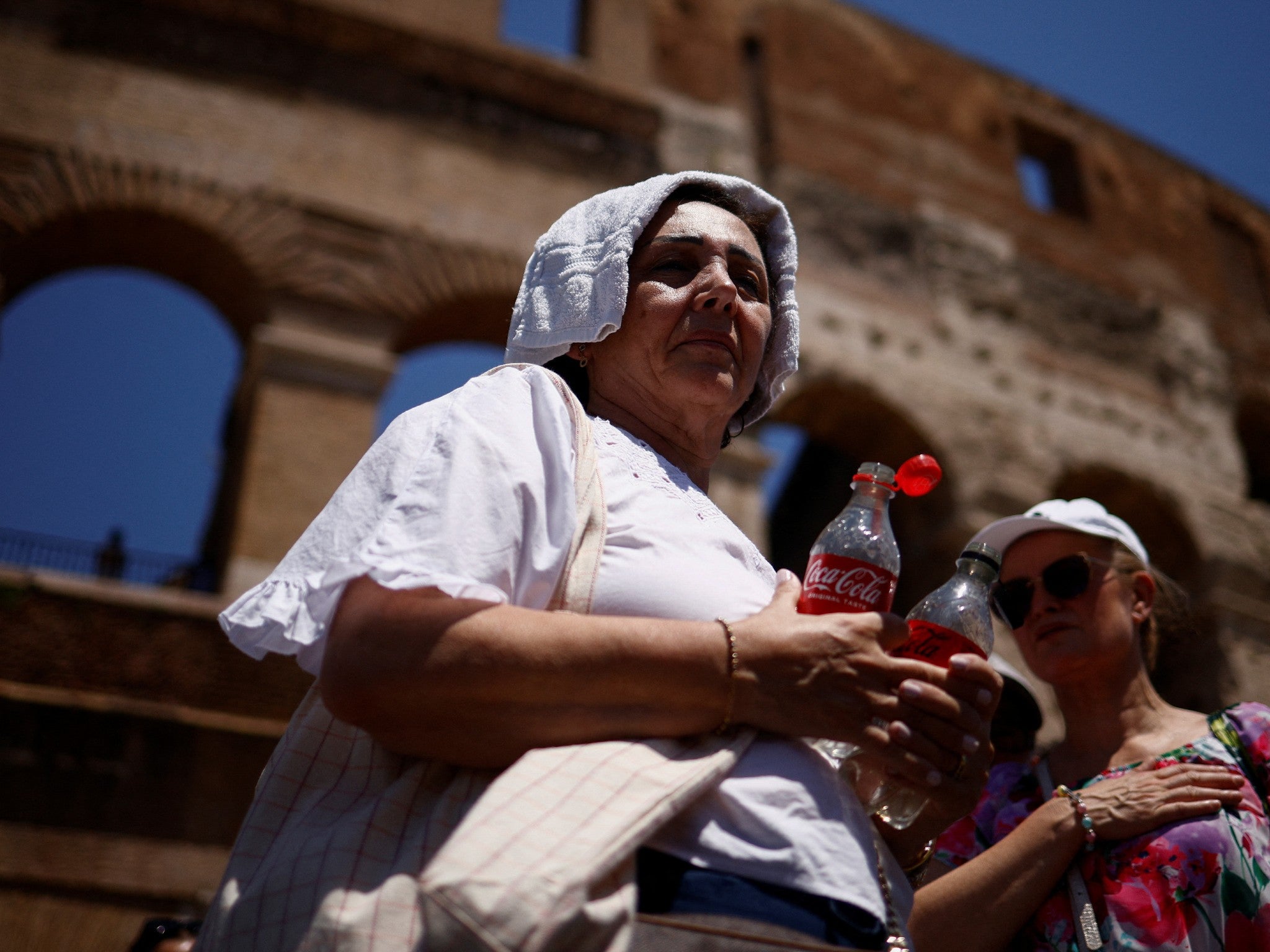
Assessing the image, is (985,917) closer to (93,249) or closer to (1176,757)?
(1176,757)

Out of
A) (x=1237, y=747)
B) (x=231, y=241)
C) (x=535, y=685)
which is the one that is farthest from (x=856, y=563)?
(x=231, y=241)

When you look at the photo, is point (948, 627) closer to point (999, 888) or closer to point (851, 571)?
point (851, 571)

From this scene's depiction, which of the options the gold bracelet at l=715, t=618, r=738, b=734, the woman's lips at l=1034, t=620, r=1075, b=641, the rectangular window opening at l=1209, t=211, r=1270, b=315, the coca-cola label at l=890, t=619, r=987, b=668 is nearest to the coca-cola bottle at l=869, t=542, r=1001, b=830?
the coca-cola label at l=890, t=619, r=987, b=668

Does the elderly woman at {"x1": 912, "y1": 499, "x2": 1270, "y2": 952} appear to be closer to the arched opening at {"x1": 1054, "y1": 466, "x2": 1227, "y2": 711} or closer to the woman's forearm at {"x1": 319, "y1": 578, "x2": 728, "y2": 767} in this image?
the woman's forearm at {"x1": 319, "y1": 578, "x2": 728, "y2": 767}

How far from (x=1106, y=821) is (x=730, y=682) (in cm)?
117

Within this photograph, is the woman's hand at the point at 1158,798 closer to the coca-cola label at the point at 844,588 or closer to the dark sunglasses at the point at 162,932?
the coca-cola label at the point at 844,588

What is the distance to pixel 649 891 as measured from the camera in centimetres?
125

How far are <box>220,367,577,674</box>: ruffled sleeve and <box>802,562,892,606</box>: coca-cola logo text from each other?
1.15ft

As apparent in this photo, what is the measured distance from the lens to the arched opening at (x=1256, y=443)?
11.0 m

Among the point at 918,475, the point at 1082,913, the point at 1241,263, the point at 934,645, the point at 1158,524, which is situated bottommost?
the point at 1082,913

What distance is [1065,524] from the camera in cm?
276

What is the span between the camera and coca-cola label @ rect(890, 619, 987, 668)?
156cm

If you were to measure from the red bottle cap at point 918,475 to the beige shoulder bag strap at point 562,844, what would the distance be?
452mm

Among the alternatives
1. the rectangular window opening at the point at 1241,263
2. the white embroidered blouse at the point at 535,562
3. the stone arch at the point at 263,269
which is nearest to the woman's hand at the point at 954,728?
the white embroidered blouse at the point at 535,562
